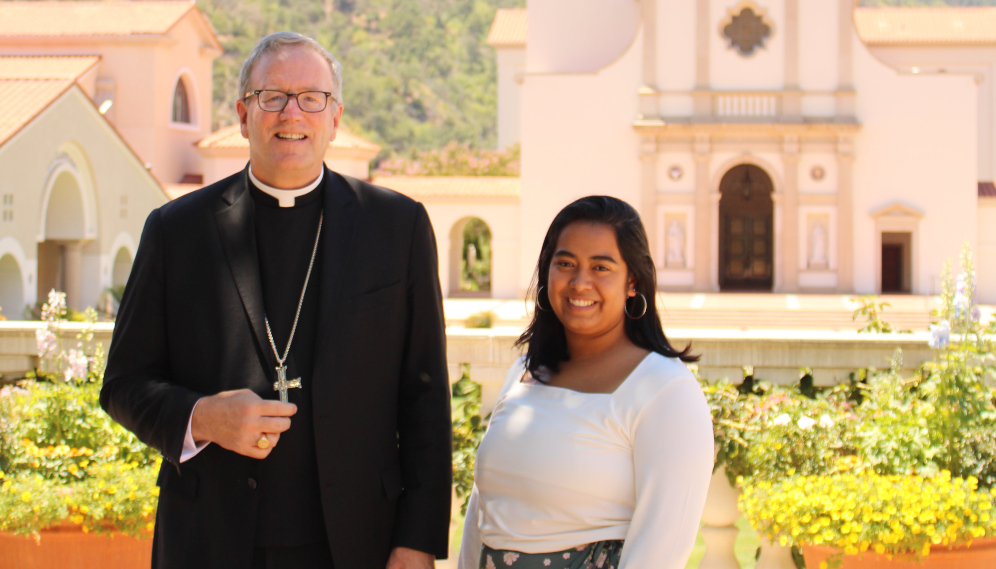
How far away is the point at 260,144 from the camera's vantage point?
2453 mm

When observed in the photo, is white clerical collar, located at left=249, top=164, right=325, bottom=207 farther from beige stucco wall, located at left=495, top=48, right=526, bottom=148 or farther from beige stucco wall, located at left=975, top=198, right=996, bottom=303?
beige stucco wall, located at left=495, top=48, right=526, bottom=148

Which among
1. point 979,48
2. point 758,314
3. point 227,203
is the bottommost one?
point 758,314

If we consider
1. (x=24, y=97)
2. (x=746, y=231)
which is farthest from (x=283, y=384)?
(x=746, y=231)

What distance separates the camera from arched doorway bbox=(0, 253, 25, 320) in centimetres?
1836

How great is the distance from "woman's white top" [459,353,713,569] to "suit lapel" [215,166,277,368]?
0.65m

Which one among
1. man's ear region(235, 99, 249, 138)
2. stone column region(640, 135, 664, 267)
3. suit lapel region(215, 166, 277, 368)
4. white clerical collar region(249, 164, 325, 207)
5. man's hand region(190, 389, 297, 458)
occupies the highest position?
stone column region(640, 135, 664, 267)

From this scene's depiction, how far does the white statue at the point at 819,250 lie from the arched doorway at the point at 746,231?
49.0 inches

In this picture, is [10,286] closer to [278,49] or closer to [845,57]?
[278,49]

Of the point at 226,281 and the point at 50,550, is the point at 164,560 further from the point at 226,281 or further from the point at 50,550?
→ the point at 50,550

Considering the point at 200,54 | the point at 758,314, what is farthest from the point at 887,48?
the point at 200,54

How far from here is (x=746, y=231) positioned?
28.7 meters

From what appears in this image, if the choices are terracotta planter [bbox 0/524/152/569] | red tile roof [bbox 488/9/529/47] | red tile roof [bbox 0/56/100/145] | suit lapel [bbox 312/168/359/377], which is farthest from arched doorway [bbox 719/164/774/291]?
suit lapel [bbox 312/168/359/377]

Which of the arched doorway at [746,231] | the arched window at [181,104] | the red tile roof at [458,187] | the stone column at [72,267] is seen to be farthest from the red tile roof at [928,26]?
the stone column at [72,267]

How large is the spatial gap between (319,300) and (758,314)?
2106 cm
